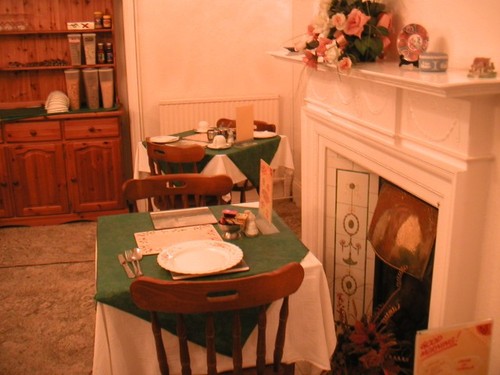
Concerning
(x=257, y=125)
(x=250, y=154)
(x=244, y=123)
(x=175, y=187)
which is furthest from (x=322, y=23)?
(x=257, y=125)

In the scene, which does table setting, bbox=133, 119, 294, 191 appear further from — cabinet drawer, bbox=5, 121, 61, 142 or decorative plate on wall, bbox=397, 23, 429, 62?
decorative plate on wall, bbox=397, 23, 429, 62

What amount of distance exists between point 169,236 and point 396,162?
2.83ft

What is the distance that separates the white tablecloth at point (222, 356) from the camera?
1.80m

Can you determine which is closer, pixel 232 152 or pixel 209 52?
pixel 232 152

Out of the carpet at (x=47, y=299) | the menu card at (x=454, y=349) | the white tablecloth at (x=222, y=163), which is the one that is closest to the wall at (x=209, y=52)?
the white tablecloth at (x=222, y=163)

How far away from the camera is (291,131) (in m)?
5.29

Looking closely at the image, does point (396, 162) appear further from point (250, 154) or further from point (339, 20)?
point (250, 154)

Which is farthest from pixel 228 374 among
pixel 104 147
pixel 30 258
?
pixel 104 147

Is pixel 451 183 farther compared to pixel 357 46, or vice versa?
pixel 357 46

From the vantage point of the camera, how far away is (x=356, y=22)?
2078 mm

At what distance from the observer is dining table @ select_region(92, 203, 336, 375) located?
1.80 meters

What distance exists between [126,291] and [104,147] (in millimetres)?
3036

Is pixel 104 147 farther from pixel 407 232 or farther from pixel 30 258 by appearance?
pixel 407 232

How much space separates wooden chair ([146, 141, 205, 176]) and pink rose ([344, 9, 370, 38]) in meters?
1.53
